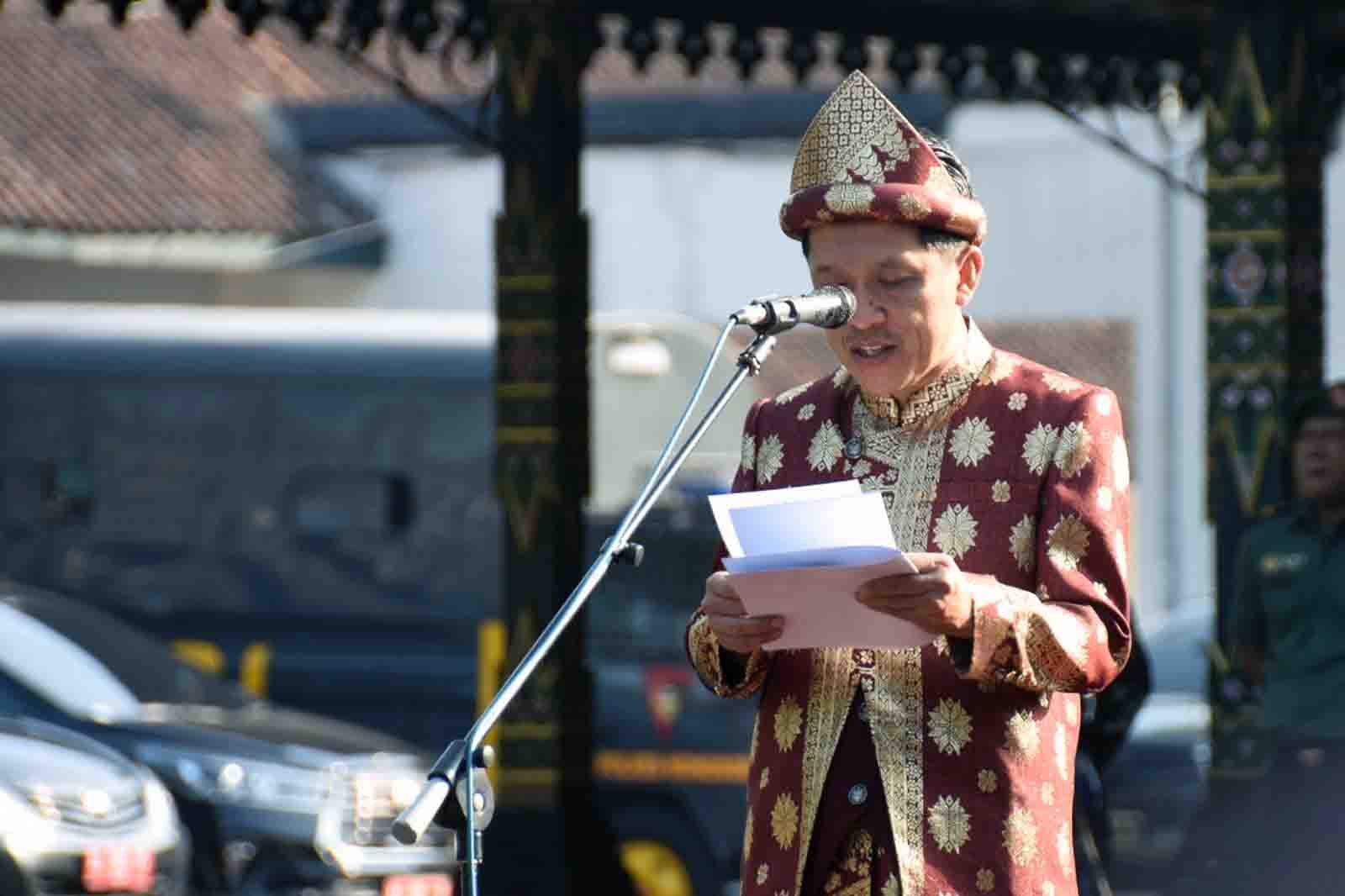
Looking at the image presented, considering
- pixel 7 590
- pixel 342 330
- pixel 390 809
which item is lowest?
pixel 390 809

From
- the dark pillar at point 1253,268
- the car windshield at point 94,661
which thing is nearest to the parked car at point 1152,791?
the car windshield at point 94,661

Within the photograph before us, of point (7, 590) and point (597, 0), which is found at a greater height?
point (597, 0)

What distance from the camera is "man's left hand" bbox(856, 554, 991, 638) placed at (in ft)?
13.0

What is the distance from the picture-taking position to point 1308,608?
873 centimetres

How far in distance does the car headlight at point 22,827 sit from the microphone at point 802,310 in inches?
237

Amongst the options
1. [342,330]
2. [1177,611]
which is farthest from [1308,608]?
[342,330]

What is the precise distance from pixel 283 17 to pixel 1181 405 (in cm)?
2216

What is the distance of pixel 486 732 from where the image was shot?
4.24m

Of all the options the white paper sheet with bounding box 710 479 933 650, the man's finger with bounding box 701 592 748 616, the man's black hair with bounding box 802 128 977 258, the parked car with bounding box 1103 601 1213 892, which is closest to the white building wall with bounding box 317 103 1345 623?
the parked car with bounding box 1103 601 1213 892

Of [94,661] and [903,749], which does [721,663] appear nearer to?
[903,749]

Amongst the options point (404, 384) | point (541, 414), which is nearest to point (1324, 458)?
point (541, 414)

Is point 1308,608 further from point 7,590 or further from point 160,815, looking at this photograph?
point 7,590

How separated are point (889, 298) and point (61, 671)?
899cm

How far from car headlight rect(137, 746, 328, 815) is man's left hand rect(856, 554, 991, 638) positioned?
8725 mm
